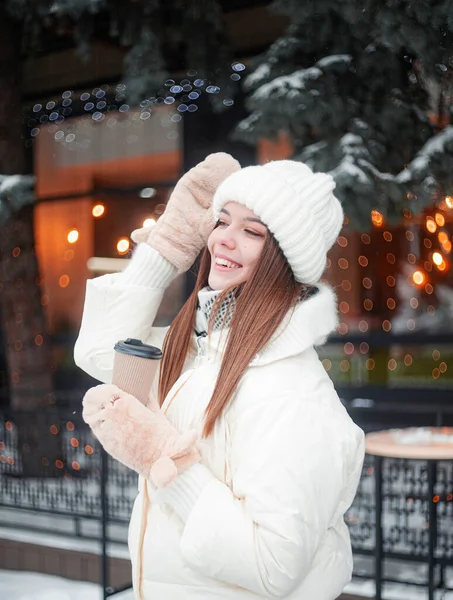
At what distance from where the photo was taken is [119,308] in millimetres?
2148

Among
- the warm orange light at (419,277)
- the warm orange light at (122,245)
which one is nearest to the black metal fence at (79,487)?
the warm orange light at (419,277)

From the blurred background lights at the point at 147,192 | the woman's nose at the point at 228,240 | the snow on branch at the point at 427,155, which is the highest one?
the blurred background lights at the point at 147,192

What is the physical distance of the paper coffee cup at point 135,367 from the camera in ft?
5.66

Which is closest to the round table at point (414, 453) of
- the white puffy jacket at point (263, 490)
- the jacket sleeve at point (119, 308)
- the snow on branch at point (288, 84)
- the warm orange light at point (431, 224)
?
the white puffy jacket at point (263, 490)

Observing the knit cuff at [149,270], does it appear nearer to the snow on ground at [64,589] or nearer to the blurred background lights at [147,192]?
A: the snow on ground at [64,589]

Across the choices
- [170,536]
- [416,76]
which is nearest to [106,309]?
[170,536]

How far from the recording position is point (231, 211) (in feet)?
6.42

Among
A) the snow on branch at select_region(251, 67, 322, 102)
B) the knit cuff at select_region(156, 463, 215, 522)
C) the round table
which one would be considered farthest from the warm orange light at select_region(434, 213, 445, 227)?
the knit cuff at select_region(156, 463, 215, 522)

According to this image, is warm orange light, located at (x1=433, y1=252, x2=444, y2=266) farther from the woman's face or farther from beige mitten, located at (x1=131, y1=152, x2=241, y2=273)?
the woman's face

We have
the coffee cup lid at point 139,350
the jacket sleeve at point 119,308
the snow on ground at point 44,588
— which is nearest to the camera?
the coffee cup lid at point 139,350

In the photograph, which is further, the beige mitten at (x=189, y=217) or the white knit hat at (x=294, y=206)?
the beige mitten at (x=189, y=217)

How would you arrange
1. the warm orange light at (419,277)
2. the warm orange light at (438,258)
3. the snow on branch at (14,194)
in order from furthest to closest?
the warm orange light at (419,277), the warm orange light at (438,258), the snow on branch at (14,194)

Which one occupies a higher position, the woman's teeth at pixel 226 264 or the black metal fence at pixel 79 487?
the woman's teeth at pixel 226 264

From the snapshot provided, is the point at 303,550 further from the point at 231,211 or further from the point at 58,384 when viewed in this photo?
the point at 58,384
